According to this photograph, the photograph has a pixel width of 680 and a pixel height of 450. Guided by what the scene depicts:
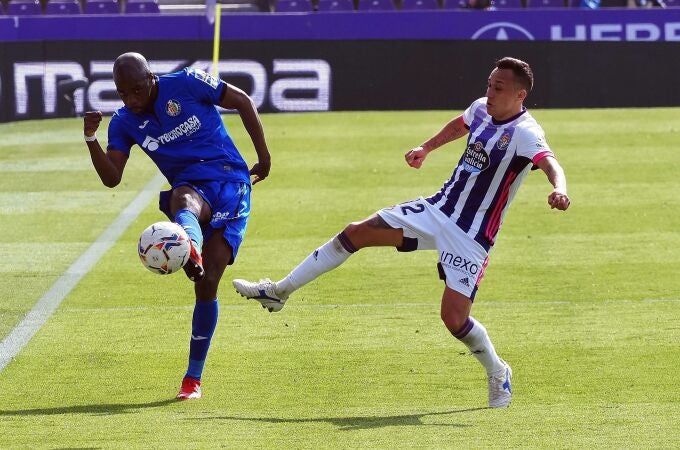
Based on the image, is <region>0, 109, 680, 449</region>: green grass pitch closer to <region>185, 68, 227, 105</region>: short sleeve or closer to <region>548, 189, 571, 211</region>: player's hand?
<region>548, 189, 571, 211</region>: player's hand

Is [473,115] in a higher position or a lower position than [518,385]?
higher

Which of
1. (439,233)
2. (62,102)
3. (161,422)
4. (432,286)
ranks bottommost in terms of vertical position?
(62,102)

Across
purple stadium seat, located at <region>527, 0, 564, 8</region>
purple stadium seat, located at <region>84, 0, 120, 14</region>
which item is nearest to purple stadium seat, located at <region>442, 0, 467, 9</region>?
purple stadium seat, located at <region>527, 0, 564, 8</region>

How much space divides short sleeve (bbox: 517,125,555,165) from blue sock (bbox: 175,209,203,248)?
5.95 feet

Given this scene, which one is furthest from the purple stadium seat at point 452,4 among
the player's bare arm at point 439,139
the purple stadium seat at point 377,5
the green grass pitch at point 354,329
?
the player's bare arm at point 439,139

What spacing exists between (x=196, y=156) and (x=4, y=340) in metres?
2.37

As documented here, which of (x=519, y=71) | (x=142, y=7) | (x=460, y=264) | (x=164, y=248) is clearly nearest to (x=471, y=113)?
(x=519, y=71)

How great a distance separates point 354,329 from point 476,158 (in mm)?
2302

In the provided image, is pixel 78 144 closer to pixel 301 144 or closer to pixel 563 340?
pixel 301 144

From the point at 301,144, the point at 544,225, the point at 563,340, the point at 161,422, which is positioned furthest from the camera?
the point at 301,144

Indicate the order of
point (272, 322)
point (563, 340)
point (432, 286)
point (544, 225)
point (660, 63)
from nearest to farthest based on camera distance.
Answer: point (563, 340) < point (272, 322) < point (432, 286) < point (544, 225) < point (660, 63)

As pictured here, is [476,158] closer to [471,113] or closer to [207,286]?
[471,113]

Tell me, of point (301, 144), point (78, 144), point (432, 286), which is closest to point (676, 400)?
point (432, 286)

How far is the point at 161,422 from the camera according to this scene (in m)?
6.92
